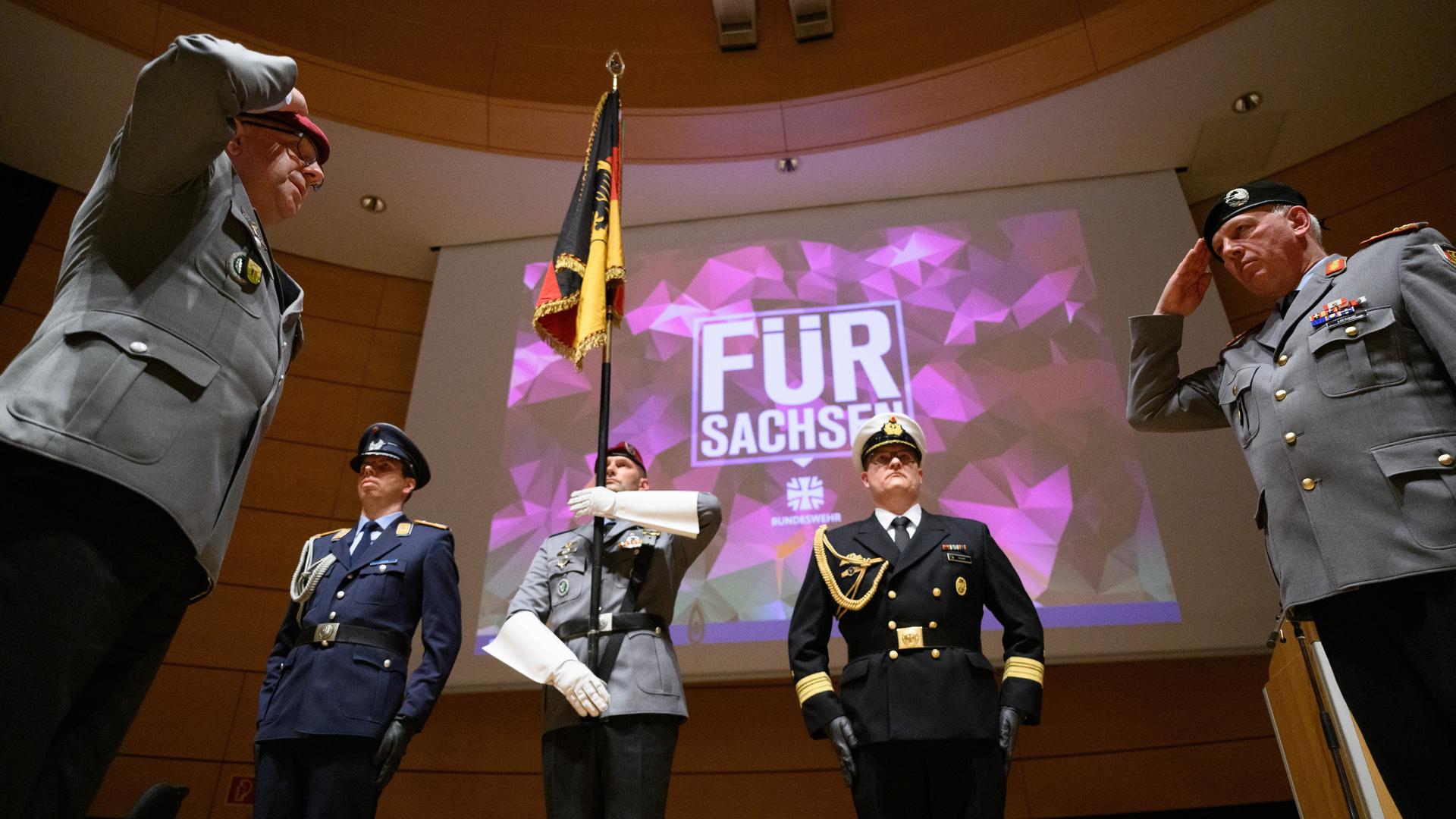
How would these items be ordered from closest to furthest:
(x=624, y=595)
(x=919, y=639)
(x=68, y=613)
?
(x=68, y=613) < (x=919, y=639) < (x=624, y=595)

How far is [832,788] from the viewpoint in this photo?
3.74 meters

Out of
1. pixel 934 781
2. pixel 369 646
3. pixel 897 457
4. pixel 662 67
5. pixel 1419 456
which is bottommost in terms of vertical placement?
pixel 934 781

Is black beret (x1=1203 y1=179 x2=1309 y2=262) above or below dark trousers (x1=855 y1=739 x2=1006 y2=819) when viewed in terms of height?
above

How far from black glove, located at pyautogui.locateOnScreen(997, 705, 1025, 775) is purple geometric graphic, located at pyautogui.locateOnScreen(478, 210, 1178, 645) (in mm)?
1696

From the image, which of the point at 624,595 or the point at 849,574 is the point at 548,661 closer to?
the point at 624,595

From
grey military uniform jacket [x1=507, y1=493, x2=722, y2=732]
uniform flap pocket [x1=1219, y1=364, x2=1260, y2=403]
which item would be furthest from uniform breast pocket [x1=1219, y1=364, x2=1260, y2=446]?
grey military uniform jacket [x1=507, y1=493, x2=722, y2=732]

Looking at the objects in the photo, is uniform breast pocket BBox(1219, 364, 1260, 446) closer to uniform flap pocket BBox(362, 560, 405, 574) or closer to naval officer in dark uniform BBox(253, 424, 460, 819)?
naval officer in dark uniform BBox(253, 424, 460, 819)

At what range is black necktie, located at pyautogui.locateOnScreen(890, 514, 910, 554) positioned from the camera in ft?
7.50

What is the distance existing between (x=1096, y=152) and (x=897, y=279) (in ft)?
3.99

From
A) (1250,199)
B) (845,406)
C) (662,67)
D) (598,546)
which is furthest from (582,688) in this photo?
(662,67)

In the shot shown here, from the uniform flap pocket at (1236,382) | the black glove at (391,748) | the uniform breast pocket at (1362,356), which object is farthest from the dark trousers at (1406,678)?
the black glove at (391,748)

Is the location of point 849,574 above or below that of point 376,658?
above

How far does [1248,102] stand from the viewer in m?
4.29

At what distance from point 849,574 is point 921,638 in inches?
10.2
